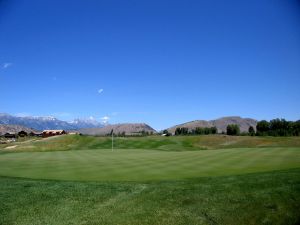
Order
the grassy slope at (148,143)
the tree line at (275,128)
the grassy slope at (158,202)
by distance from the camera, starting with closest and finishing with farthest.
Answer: the grassy slope at (158,202) < the grassy slope at (148,143) < the tree line at (275,128)

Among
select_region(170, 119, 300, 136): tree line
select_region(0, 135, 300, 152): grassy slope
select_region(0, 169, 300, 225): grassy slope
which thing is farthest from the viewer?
select_region(170, 119, 300, 136): tree line

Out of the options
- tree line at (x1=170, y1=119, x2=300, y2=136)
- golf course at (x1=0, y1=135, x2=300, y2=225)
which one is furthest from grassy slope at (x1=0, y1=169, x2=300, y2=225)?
tree line at (x1=170, y1=119, x2=300, y2=136)

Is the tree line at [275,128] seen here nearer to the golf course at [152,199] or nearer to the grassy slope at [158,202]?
the golf course at [152,199]

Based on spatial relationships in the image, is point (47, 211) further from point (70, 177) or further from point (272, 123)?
point (272, 123)

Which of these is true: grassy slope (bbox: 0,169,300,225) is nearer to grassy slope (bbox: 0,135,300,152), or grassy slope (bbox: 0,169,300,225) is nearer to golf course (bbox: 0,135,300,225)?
golf course (bbox: 0,135,300,225)

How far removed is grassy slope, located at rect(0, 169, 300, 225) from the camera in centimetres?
1113

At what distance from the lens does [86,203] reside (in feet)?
41.8

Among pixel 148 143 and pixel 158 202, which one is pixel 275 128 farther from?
pixel 158 202

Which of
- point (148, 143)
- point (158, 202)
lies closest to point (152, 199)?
point (158, 202)

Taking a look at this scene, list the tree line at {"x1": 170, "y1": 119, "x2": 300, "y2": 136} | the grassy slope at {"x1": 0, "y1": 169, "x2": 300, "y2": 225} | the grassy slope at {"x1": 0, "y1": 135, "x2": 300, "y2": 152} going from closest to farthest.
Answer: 1. the grassy slope at {"x1": 0, "y1": 169, "x2": 300, "y2": 225}
2. the grassy slope at {"x1": 0, "y1": 135, "x2": 300, "y2": 152}
3. the tree line at {"x1": 170, "y1": 119, "x2": 300, "y2": 136}

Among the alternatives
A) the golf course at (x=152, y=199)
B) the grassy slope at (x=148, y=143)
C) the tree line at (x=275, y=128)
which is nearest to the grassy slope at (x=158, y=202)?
the golf course at (x=152, y=199)

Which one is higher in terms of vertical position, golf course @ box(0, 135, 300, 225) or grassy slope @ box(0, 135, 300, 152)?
grassy slope @ box(0, 135, 300, 152)

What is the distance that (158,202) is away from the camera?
1259cm

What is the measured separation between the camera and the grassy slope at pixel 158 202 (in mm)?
11133
